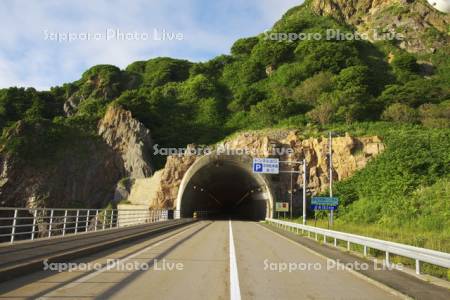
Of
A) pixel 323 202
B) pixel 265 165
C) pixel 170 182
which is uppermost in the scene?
pixel 265 165

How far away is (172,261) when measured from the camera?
40.3 ft

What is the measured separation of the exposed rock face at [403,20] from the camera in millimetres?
101688

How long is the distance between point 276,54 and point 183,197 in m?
62.0

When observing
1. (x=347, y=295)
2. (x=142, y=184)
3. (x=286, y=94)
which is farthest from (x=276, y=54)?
(x=347, y=295)

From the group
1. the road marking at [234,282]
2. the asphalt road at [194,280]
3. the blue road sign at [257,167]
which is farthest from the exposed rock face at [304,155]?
the road marking at [234,282]

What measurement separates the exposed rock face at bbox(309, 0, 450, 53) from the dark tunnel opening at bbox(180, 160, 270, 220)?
56.4 meters

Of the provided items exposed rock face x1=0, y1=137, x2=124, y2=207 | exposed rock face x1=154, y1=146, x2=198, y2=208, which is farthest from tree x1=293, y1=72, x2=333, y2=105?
exposed rock face x1=0, y1=137, x2=124, y2=207

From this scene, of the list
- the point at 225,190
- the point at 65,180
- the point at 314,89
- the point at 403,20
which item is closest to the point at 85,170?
the point at 65,180

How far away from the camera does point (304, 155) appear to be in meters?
52.8

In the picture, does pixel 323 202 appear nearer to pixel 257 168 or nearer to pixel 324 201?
pixel 324 201

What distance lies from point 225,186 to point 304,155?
1807cm

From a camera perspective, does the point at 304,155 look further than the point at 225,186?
No

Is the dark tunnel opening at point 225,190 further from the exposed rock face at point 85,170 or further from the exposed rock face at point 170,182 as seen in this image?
the exposed rock face at point 85,170

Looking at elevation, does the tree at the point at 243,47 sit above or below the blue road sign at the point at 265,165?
above
